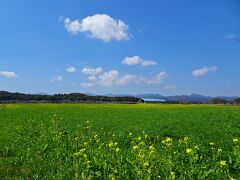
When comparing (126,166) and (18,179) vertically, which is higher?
(126,166)

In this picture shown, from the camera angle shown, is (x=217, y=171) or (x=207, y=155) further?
(x=207, y=155)

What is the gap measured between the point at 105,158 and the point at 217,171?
2.78m

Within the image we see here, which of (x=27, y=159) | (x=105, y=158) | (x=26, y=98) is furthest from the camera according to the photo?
(x=26, y=98)

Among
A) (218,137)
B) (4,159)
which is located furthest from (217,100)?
(4,159)

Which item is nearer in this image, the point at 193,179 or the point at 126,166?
the point at 193,179

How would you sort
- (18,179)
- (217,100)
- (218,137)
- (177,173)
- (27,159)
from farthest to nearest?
(217,100) → (218,137) → (27,159) → (18,179) → (177,173)

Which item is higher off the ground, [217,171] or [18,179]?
[217,171]

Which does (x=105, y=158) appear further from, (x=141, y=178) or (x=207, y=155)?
(x=207, y=155)

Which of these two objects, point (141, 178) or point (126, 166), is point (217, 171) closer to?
point (141, 178)

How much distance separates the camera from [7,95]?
146 meters

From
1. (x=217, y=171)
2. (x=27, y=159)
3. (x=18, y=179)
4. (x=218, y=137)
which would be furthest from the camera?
(x=218, y=137)

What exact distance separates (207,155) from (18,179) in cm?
481

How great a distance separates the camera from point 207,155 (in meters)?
9.72

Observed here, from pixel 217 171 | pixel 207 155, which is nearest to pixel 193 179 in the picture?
pixel 217 171
